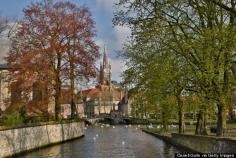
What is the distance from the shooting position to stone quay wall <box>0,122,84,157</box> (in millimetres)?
31652

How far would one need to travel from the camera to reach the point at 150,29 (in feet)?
89.6

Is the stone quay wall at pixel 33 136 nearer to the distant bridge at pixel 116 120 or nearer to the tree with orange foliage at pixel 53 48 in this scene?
the tree with orange foliage at pixel 53 48

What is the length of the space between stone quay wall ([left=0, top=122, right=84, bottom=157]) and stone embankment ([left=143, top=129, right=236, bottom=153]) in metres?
11.7

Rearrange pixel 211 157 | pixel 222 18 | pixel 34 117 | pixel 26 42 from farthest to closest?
pixel 26 42, pixel 34 117, pixel 222 18, pixel 211 157

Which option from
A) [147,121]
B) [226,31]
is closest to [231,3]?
[226,31]

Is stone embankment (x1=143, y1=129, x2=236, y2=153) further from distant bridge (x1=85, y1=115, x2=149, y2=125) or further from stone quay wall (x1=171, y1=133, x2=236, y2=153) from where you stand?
distant bridge (x1=85, y1=115, x2=149, y2=125)

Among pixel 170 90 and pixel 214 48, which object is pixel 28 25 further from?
pixel 214 48

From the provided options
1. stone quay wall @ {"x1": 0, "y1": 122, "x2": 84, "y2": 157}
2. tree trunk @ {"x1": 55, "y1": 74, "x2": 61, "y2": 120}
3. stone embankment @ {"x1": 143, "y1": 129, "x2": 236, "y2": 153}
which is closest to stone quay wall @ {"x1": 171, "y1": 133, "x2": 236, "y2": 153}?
stone embankment @ {"x1": 143, "y1": 129, "x2": 236, "y2": 153}

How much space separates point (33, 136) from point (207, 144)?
1657 cm

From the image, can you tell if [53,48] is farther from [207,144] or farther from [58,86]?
[207,144]

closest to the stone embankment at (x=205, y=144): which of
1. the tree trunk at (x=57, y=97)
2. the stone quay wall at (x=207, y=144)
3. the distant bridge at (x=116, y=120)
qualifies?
the stone quay wall at (x=207, y=144)

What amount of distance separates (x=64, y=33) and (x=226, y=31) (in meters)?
26.8

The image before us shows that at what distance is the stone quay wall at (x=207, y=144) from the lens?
23.1 metres

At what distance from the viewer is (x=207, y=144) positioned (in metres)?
28.2
